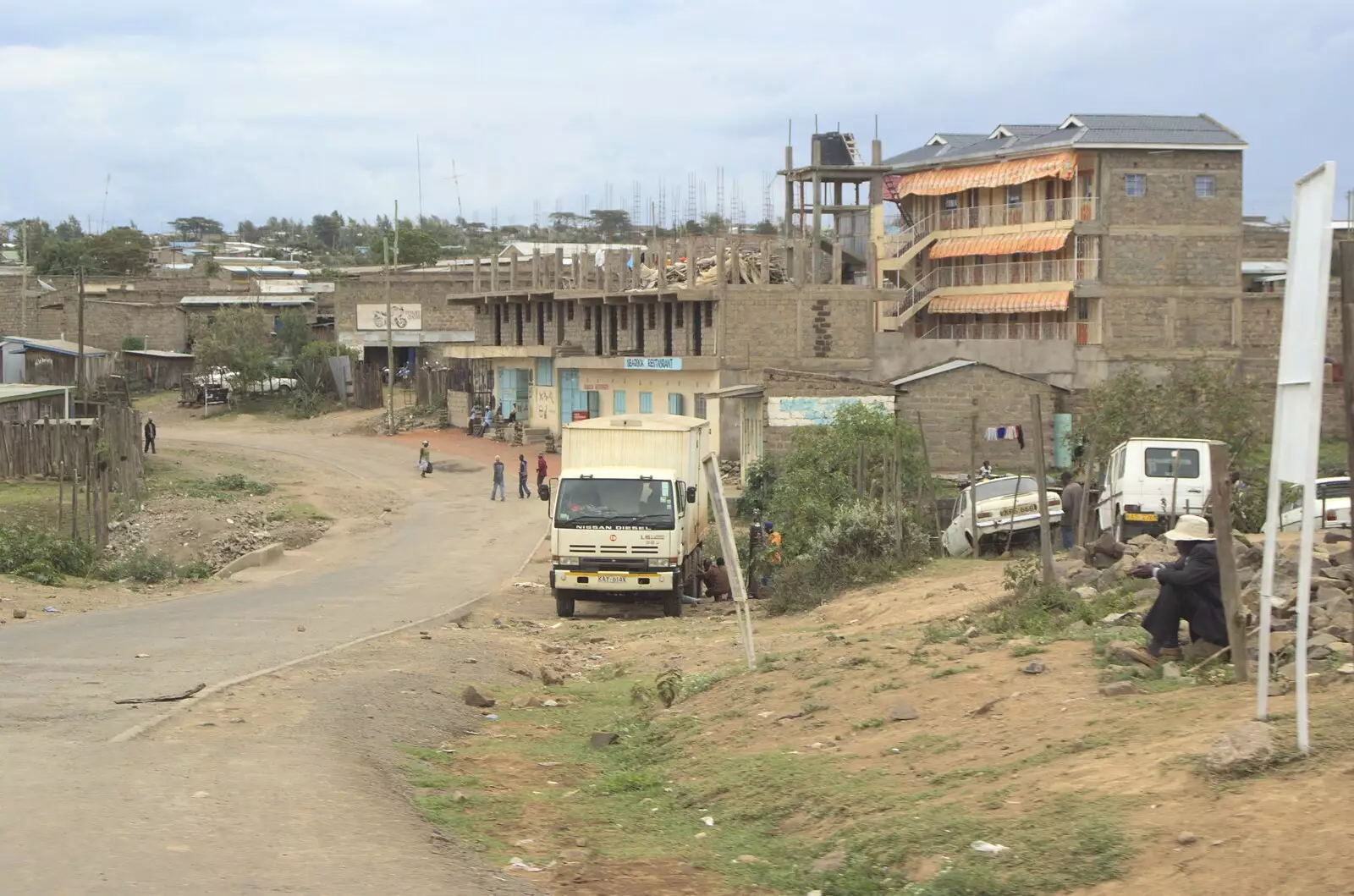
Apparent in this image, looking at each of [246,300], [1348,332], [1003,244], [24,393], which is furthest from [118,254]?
[1348,332]

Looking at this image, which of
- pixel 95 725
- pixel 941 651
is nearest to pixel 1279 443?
pixel 941 651

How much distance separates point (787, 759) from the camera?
10039 millimetres

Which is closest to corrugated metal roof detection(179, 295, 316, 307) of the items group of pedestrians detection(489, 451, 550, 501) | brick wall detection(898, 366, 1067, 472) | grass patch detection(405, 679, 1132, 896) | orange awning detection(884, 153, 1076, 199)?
orange awning detection(884, 153, 1076, 199)

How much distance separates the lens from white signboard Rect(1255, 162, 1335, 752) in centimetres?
713

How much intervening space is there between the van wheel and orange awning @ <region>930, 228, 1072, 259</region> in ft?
115

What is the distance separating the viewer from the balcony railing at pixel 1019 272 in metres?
53.4

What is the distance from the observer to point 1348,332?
26.8ft

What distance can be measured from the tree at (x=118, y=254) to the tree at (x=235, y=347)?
45630 millimetres

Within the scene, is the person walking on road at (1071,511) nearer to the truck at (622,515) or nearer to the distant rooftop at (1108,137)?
the truck at (622,515)

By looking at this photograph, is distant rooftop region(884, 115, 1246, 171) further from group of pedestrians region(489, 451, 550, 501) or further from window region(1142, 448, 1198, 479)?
window region(1142, 448, 1198, 479)

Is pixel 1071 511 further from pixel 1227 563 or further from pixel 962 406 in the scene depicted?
pixel 962 406

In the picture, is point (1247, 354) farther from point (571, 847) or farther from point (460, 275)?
point (571, 847)

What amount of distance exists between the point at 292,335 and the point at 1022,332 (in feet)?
119

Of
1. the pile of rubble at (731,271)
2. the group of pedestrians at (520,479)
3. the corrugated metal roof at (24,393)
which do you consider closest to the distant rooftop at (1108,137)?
A: the pile of rubble at (731,271)
